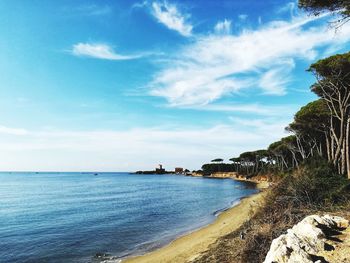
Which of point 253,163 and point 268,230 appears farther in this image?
point 253,163

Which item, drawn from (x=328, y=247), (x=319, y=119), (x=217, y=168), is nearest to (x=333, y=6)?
(x=328, y=247)

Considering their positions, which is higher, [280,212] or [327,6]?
[327,6]

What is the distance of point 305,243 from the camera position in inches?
261

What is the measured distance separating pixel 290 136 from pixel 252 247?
148ft

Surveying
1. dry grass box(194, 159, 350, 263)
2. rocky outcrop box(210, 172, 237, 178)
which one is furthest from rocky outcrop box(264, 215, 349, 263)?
rocky outcrop box(210, 172, 237, 178)

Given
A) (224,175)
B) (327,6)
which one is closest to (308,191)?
(327,6)

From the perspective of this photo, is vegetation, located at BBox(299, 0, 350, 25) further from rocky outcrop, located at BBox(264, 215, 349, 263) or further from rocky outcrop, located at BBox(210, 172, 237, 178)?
rocky outcrop, located at BBox(210, 172, 237, 178)

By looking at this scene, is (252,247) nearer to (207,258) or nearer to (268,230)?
(268,230)

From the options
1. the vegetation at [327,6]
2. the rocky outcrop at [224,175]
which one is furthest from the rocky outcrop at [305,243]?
the rocky outcrop at [224,175]

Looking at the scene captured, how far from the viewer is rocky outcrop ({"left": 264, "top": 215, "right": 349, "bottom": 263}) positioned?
20.2 feet

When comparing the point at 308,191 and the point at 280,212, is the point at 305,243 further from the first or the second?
the point at 308,191

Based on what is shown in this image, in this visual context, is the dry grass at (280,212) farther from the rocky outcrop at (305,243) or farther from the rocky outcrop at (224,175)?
the rocky outcrop at (224,175)

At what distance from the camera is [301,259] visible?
5.98m

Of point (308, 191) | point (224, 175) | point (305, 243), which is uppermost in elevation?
point (224, 175)
